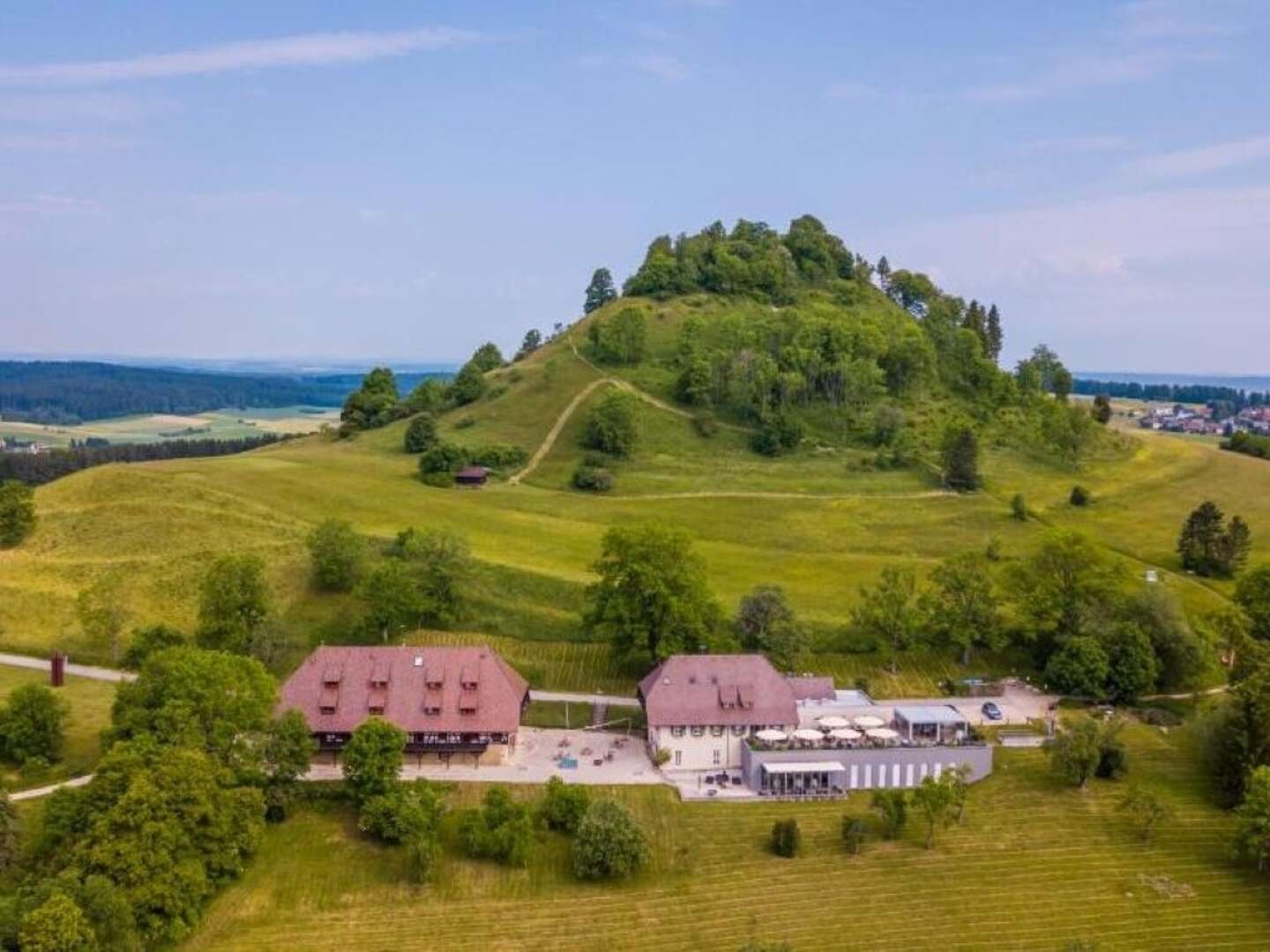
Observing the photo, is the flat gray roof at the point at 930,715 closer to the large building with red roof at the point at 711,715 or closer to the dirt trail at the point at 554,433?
the large building with red roof at the point at 711,715

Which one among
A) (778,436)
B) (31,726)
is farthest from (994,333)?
(31,726)

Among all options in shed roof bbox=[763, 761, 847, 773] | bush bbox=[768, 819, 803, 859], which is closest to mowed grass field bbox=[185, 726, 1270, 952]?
bush bbox=[768, 819, 803, 859]

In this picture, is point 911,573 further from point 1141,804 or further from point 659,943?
point 659,943

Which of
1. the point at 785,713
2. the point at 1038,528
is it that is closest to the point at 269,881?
the point at 785,713

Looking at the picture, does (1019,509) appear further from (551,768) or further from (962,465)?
(551,768)

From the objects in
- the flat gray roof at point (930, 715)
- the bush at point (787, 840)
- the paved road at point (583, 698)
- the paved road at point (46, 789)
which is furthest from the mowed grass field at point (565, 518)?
the bush at point (787, 840)

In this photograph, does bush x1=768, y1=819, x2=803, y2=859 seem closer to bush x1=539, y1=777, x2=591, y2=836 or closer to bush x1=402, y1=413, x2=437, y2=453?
bush x1=539, y1=777, x2=591, y2=836

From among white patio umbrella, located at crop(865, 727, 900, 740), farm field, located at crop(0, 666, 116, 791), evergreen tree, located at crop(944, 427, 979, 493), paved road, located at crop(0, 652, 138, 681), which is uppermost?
evergreen tree, located at crop(944, 427, 979, 493)
